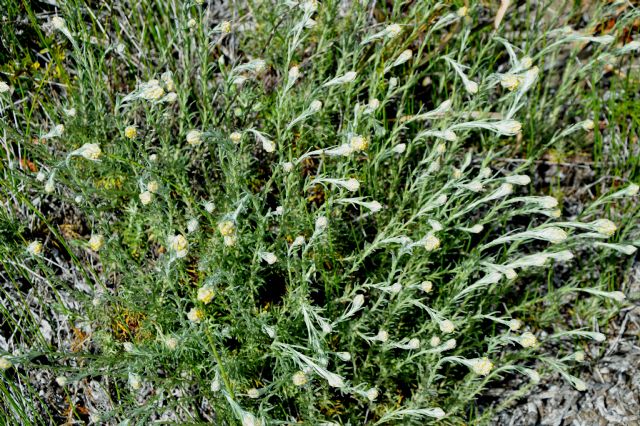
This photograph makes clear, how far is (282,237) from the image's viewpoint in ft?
9.34

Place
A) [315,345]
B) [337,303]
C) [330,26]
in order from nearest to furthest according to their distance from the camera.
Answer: [315,345] → [337,303] → [330,26]

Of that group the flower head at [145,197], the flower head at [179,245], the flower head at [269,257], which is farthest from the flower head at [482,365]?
the flower head at [145,197]

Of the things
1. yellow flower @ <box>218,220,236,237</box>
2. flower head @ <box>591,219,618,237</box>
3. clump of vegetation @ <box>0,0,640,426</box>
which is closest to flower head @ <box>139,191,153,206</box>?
clump of vegetation @ <box>0,0,640,426</box>

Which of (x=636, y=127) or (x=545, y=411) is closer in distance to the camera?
(x=545, y=411)

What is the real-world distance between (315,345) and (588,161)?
7.85 ft

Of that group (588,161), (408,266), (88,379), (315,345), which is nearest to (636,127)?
(588,161)

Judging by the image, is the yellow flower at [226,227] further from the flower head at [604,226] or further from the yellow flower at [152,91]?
the flower head at [604,226]

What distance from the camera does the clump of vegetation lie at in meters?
2.56

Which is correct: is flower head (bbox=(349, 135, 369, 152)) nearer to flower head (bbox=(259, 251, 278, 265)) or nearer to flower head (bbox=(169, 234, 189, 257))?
flower head (bbox=(259, 251, 278, 265))

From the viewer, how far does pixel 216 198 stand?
306cm

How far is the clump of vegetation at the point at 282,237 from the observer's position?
2562 mm

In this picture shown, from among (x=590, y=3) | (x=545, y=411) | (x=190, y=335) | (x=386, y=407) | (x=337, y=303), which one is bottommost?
(x=545, y=411)

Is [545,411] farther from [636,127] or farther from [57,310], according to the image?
[57,310]

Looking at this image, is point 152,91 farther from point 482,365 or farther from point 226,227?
point 482,365
